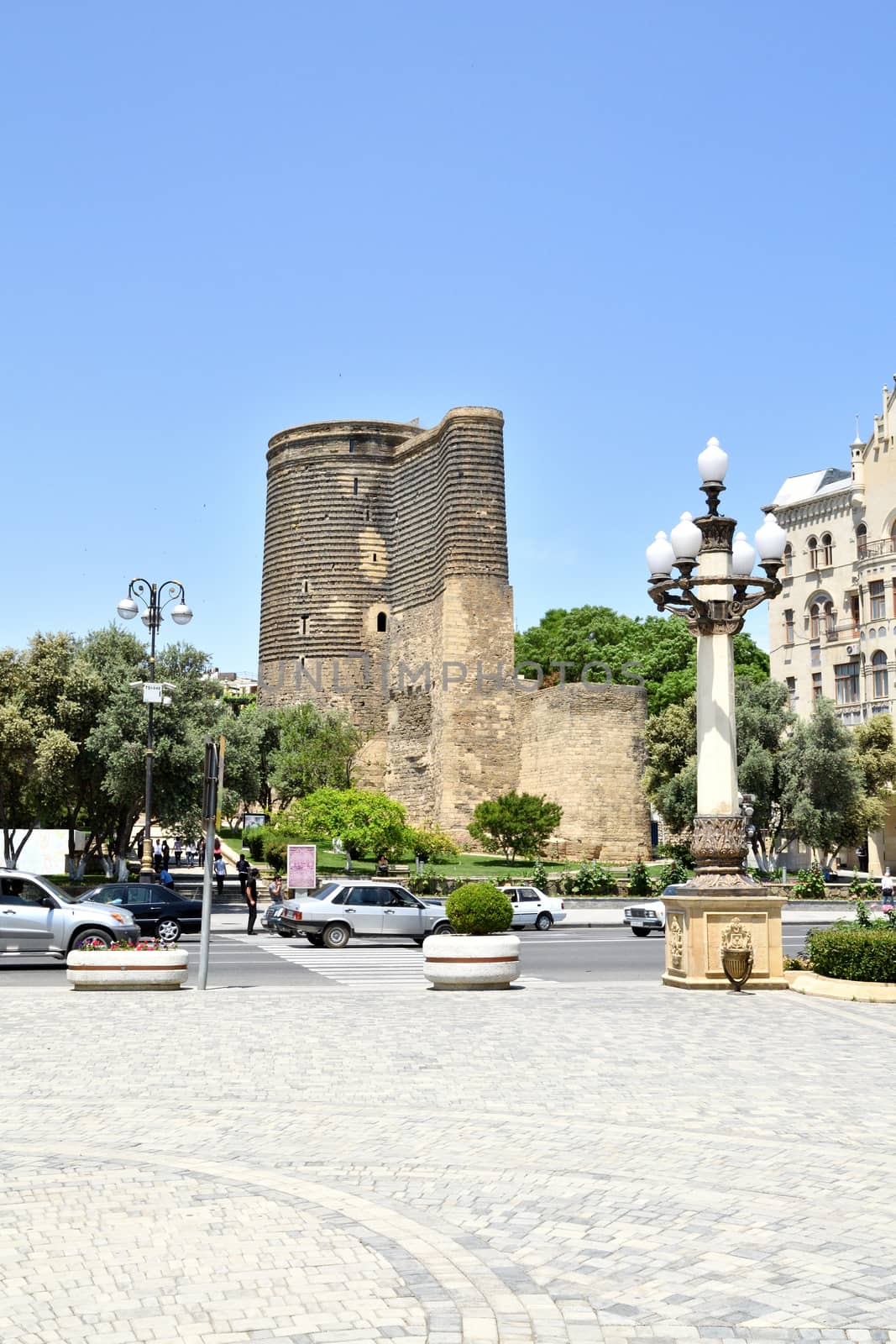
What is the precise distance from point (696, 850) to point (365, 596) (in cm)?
5882

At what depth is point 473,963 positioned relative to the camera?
17047mm

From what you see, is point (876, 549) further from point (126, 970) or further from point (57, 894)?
point (126, 970)

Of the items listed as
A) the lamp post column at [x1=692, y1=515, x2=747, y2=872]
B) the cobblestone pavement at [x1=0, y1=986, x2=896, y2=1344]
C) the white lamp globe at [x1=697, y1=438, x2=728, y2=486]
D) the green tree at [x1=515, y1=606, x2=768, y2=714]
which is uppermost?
the green tree at [x1=515, y1=606, x2=768, y2=714]

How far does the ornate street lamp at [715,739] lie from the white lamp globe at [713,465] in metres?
0.01

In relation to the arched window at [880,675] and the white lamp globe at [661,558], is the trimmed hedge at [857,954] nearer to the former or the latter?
the white lamp globe at [661,558]

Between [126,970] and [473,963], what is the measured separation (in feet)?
13.9

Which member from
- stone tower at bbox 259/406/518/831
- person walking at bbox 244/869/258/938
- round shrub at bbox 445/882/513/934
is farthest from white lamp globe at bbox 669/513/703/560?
stone tower at bbox 259/406/518/831

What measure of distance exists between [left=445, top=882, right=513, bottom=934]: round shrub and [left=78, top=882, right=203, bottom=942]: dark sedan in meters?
8.03

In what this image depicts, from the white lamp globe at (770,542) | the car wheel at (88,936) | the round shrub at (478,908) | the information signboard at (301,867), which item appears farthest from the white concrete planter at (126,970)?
the information signboard at (301,867)

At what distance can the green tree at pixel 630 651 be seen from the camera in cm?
7425

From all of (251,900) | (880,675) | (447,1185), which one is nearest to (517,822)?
(880,675)

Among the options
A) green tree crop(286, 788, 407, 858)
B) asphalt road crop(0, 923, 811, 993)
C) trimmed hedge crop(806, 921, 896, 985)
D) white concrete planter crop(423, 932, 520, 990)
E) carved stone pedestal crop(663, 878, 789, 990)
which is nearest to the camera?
trimmed hedge crop(806, 921, 896, 985)

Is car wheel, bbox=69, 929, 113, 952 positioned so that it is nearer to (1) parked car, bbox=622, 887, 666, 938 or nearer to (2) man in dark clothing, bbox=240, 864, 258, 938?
(2) man in dark clothing, bbox=240, 864, 258, 938

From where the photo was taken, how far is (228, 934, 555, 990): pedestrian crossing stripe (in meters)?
18.8
